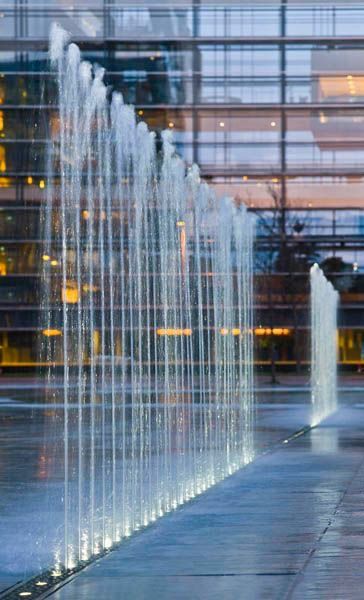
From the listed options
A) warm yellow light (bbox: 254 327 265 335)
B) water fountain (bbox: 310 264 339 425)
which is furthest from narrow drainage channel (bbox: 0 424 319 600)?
warm yellow light (bbox: 254 327 265 335)

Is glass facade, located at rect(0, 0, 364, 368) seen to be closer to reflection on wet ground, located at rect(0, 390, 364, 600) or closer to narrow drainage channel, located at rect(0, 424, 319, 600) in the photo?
reflection on wet ground, located at rect(0, 390, 364, 600)

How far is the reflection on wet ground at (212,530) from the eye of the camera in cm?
906

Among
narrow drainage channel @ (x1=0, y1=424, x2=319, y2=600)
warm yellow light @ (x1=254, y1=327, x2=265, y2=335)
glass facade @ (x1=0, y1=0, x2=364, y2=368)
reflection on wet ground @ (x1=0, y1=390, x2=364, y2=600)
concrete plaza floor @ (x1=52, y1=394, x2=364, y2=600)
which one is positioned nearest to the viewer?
concrete plaza floor @ (x1=52, y1=394, x2=364, y2=600)

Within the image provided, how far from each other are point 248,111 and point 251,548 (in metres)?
65.5

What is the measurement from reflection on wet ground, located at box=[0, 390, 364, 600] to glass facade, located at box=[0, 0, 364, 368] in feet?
173

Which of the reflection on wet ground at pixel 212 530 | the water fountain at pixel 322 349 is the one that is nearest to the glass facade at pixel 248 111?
the water fountain at pixel 322 349

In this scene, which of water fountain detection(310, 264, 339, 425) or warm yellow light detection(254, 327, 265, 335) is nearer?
water fountain detection(310, 264, 339, 425)

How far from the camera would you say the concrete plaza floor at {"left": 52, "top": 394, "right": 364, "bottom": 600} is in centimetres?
877

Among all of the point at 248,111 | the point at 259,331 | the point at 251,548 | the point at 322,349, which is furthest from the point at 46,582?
the point at 248,111

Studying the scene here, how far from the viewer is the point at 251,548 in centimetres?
1061

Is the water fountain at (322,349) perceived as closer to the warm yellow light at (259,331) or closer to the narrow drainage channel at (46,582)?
the warm yellow light at (259,331)

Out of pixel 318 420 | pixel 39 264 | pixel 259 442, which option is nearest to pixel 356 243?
pixel 39 264

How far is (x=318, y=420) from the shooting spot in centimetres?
3061

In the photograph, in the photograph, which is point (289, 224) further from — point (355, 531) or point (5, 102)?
point (355, 531)
